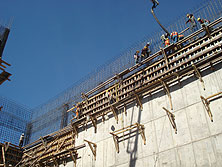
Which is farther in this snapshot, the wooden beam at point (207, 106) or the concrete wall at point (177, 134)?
the wooden beam at point (207, 106)

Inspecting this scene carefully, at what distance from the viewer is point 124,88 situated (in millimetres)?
17422

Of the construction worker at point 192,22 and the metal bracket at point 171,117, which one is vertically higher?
the construction worker at point 192,22

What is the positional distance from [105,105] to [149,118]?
4.41m

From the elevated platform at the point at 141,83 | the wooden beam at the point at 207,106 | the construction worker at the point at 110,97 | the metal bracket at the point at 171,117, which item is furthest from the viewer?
the construction worker at the point at 110,97

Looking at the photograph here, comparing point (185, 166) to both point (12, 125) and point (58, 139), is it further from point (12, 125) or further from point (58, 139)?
point (12, 125)

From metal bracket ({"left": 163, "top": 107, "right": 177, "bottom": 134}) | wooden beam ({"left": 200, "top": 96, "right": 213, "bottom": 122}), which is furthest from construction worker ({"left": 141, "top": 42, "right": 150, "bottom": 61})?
wooden beam ({"left": 200, "top": 96, "right": 213, "bottom": 122})

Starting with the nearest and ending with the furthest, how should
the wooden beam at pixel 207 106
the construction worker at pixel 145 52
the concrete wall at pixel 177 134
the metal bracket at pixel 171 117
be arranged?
the concrete wall at pixel 177 134 → the wooden beam at pixel 207 106 → the metal bracket at pixel 171 117 → the construction worker at pixel 145 52

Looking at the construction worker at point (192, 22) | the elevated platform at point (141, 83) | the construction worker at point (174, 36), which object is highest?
the construction worker at point (192, 22)

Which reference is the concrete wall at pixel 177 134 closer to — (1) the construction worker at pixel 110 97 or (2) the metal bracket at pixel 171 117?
(2) the metal bracket at pixel 171 117

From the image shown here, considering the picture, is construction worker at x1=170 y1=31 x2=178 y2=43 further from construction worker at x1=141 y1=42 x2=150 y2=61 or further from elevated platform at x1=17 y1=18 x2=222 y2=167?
construction worker at x1=141 y1=42 x2=150 y2=61

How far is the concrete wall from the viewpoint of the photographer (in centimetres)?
1166

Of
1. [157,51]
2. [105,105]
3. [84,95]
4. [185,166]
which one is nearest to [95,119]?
[105,105]

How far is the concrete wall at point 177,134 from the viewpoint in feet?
38.2

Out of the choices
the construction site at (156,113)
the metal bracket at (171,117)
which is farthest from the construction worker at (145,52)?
the metal bracket at (171,117)
